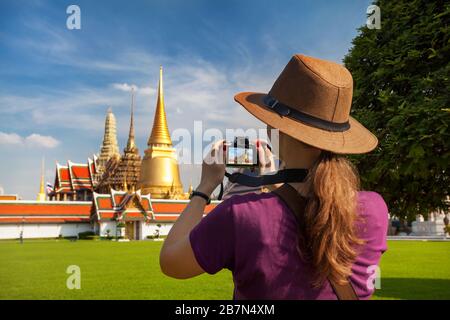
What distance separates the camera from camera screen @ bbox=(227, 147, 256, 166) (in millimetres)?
2343

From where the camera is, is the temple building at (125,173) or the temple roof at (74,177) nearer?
the temple building at (125,173)

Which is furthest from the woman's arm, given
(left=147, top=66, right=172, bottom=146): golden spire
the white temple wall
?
(left=147, top=66, right=172, bottom=146): golden spire

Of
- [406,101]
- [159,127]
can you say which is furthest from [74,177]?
[406,101]

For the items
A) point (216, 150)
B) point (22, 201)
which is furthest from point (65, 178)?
point (216, 150)

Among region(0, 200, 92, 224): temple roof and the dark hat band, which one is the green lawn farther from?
region(0, 200, 92, 224): temple roof

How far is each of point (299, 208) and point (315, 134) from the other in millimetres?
397

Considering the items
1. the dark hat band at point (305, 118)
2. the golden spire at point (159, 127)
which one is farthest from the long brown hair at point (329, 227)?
the golden spire at point (159, 127)

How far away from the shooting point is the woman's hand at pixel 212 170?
221 centimetres

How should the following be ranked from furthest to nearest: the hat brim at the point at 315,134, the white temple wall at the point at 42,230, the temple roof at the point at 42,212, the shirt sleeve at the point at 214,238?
the temple roof at the point at 42,212 < the white temple wall at the point at 42,230 < the hat brim at the point at 315,134 < the shirt sleeve at the point at 214,238

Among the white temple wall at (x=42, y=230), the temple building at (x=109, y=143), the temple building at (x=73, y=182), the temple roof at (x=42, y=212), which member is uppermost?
the temple building at (x=109, y=143)

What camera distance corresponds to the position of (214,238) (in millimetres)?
1934

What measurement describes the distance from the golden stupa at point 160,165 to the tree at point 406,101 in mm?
56644

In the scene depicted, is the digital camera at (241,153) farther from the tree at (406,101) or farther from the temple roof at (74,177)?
the temple roof at (74,177)

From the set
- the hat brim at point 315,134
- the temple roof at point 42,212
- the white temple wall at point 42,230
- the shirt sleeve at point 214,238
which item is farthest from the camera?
the temple roof at point 42,212
